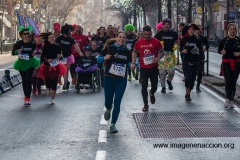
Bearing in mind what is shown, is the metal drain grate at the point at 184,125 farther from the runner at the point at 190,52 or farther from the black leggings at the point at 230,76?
the runner at the point at 190,52

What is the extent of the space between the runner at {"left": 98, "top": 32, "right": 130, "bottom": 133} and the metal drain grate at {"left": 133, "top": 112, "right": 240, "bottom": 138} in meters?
0.66

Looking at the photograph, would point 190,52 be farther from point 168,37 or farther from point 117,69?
point 117,69

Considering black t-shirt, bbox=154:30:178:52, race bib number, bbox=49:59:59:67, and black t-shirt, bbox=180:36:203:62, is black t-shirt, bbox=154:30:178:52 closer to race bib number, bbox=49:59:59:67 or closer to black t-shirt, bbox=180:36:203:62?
black t-shirt, bbox=180:36:203:62

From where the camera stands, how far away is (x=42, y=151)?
948 centimetres

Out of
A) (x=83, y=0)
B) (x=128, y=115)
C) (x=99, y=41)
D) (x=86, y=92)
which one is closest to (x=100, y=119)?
(x=128, y=115)

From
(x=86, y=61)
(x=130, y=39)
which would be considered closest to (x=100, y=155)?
(x=86, y=61)

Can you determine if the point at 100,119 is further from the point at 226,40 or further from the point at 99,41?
the point at 99,41

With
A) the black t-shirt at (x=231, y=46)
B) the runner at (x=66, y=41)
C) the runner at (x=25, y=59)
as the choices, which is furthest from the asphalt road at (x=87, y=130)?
the runner at (x=66, y=41)

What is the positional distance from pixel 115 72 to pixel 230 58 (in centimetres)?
370

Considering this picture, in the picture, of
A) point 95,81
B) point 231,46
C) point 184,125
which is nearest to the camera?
point 184,125

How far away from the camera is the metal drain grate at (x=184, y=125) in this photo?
1090 cm

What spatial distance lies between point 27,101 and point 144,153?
6909 millimetres

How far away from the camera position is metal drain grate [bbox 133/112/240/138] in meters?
10.9

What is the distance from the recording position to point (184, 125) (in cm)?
1194
